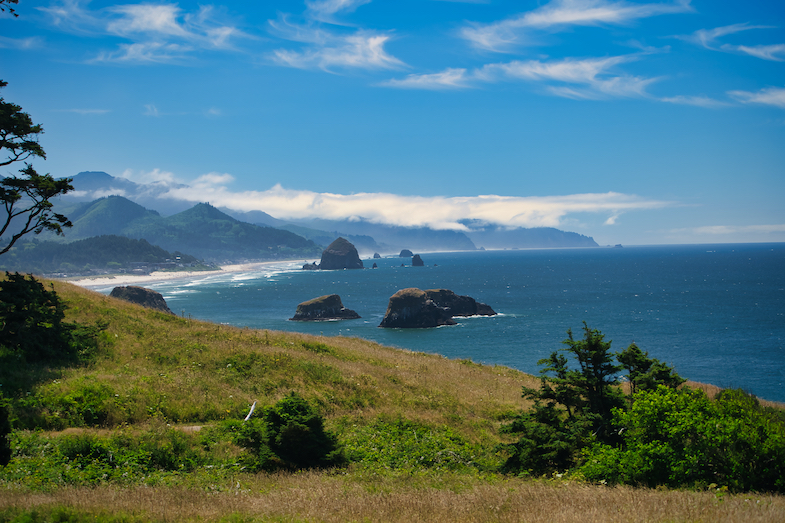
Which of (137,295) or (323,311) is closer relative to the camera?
(137,295)

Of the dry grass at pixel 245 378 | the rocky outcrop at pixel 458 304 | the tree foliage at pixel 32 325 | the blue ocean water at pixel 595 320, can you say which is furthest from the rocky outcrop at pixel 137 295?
the tree foliage at pixel 32 325

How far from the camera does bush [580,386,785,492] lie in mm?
8719

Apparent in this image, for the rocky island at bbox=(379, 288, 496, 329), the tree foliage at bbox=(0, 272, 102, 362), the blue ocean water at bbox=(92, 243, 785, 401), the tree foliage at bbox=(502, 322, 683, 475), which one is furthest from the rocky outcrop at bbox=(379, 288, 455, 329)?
the tree foliage at bbox=(502, 322, 683, 475)

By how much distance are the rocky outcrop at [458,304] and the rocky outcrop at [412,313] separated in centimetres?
747

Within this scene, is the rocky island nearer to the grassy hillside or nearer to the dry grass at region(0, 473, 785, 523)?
the grassy hillside

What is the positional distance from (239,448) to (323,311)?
7793 cm

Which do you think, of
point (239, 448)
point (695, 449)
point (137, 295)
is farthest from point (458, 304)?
point (695, 449)

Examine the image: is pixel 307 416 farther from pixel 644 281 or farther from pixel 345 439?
pixel 644 281

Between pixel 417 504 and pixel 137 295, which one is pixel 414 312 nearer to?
pixel 137 295

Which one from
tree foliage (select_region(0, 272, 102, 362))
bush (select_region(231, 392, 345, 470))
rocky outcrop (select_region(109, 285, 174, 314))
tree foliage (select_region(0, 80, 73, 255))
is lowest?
rocky outcrop (select_region(109, 285, 174, 314))

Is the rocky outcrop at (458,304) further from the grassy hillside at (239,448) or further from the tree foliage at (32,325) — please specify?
the tree foliage at (32,325)

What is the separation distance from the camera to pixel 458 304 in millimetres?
92375

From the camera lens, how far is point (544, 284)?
497ft

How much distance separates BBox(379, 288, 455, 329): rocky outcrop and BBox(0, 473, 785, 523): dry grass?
236 ft
